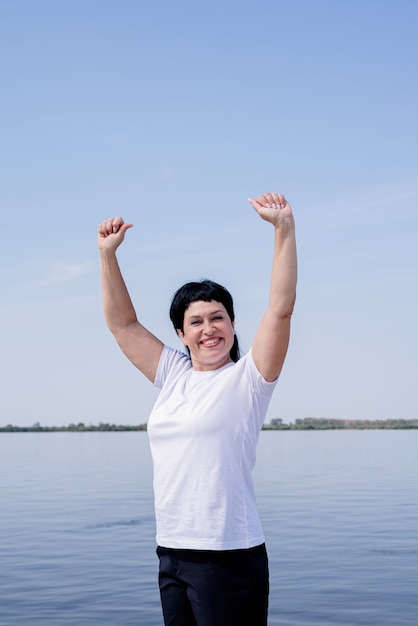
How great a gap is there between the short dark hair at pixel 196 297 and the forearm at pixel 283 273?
0.90 ft

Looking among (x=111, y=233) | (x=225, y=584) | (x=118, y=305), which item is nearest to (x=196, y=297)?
(x=118, y=305)

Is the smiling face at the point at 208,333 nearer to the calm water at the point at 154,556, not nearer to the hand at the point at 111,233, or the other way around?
the hand at the point at 111,233

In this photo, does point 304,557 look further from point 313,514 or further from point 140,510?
point 140,510

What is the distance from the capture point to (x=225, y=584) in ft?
11.4

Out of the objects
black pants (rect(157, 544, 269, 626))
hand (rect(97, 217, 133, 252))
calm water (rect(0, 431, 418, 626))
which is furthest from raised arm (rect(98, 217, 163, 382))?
calm water (rect(0, 431, 418, 626))

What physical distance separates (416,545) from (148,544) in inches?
162

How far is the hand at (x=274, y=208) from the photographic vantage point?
Answer: 366 cm

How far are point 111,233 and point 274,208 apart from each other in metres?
0.89

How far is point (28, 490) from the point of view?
26.0 metres

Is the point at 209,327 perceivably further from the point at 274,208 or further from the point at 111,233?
the point at 111,233

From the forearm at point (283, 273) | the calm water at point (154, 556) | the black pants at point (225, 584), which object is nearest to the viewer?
the black pants at point (225, 584)

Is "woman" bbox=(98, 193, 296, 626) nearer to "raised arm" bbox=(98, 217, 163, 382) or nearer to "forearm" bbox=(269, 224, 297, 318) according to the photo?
"forearm" bbox=(269, 224, 297, 318)

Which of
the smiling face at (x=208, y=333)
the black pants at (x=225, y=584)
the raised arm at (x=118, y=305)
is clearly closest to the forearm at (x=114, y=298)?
the raised arm at (x=118, y=305)

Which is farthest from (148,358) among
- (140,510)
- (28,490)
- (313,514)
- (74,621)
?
(28,490)
